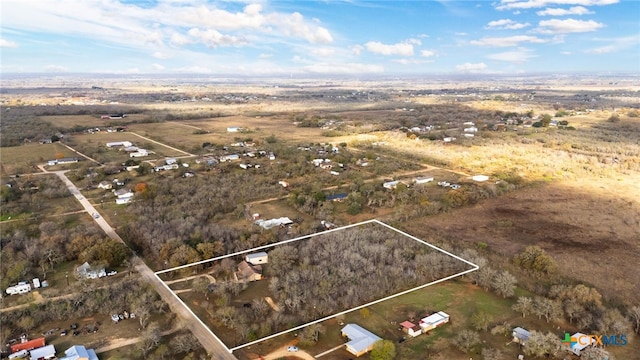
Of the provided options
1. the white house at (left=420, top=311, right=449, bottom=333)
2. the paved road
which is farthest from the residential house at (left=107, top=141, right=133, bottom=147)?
the white house at (left=420, top=311, right=449, bottom=333)

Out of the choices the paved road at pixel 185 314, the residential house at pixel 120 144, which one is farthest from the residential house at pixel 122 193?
the residential house at pixel 120 144

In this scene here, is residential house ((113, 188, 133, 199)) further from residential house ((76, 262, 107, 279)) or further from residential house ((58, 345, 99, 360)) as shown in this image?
residential house ((58, 345, 99, 360))

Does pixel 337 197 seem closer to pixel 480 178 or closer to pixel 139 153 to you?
pixel 480 178

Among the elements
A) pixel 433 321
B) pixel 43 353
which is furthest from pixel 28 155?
pixel 433 321

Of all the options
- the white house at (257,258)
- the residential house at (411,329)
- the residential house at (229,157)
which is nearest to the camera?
the residential house at (411,329)

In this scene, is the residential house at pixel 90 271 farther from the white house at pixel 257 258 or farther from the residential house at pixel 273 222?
the residential house at pixel 273 222
